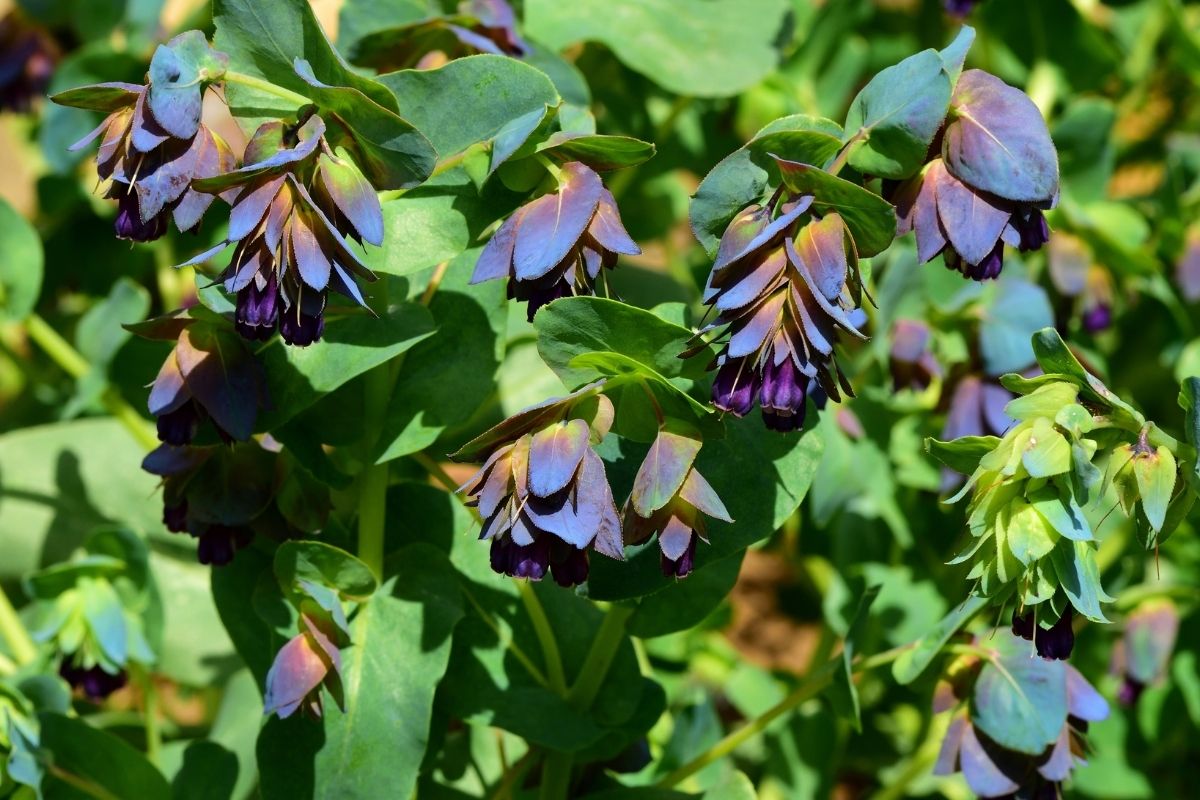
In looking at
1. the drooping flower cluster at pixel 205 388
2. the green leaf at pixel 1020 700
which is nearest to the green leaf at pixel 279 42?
the drooping flower cluster at pixel 205 388

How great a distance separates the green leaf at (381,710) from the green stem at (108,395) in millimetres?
635

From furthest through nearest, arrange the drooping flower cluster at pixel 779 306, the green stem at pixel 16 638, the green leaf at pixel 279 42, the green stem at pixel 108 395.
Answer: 1. the green stem at pixel 108 395
2. the green stem at pixel 16 638
3. the green leaf at pixel 279 42
4. the drooping flower cluster at pixel 779 306

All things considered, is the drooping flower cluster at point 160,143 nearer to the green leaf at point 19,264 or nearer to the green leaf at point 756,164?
the green leaf at point 756,164

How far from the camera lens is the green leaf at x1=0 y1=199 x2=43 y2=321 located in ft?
5.74

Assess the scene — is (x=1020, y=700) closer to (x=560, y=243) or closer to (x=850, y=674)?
(x=850, y=674)

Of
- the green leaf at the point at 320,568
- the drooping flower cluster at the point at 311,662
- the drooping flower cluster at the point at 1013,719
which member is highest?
the green leaf at the point at 320,568

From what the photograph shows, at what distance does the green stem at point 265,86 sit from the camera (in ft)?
3.41

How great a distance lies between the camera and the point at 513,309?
1.65 m

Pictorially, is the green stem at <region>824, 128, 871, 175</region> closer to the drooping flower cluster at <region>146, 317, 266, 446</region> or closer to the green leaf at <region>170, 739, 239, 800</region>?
the drooping flower cluster at <region>146, 317, 266, 446</region>

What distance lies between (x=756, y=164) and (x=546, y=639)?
0.55 m

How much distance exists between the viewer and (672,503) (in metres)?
1.04

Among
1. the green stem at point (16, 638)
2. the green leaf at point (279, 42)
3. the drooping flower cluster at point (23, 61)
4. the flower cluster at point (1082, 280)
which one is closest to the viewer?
the green leaf at point (279, 42)

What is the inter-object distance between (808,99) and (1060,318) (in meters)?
0.62

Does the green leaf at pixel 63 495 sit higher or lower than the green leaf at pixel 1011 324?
lower
